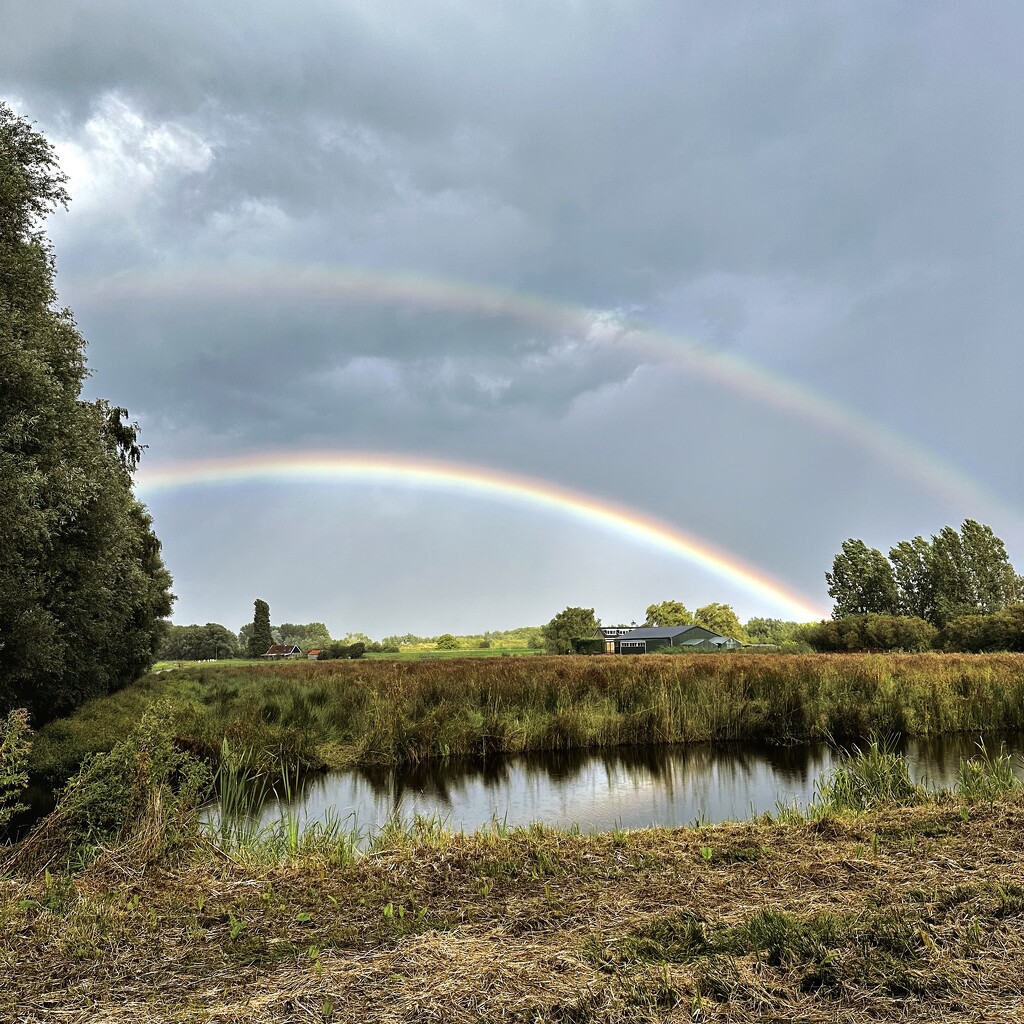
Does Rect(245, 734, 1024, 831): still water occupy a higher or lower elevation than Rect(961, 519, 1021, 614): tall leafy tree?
lower

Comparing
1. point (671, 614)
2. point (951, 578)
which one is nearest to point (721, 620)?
point (671, 614)

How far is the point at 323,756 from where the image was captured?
1105 cm

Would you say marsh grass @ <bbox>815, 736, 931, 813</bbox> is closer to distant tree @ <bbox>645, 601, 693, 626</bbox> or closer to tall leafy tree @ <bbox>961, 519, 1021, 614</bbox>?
tall leafy tree @ <bbox>961, 519, 1021, 614</bbox>

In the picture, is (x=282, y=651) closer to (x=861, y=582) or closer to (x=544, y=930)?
(x=861, y=582)

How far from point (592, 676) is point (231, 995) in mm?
13424

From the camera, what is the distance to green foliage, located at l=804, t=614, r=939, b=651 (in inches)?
1827

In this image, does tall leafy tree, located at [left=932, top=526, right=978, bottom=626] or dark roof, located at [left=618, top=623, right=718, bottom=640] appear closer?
tall leafy tree, located at [left=932, top=526, right=978, bottom=626]

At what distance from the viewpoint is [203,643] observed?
105188 mm

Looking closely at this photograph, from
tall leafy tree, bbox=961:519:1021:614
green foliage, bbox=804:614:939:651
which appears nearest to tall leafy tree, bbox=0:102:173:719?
green foliage, bbox=804:614:939:651

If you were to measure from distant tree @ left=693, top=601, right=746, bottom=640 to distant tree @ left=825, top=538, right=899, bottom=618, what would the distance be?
959 inches

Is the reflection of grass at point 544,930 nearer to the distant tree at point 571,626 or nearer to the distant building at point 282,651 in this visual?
the distant tree at point 571,626

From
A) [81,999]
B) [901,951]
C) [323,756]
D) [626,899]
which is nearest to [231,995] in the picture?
[81,999]

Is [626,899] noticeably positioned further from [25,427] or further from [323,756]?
[25,427]

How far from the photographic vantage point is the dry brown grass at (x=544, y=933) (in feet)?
8.57
